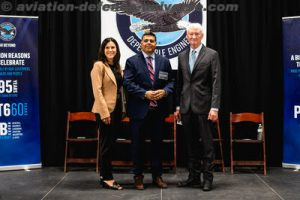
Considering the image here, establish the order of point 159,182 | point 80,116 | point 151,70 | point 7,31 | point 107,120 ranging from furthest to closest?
point 80,116
point 7,31
point 159,182
point 151,70
point 107,120

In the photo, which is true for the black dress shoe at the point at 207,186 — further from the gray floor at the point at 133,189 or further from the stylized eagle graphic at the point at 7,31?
the stylized eagle graphic at the point at 7,31

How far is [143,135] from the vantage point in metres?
4.30

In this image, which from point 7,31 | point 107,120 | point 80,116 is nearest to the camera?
point 107,120

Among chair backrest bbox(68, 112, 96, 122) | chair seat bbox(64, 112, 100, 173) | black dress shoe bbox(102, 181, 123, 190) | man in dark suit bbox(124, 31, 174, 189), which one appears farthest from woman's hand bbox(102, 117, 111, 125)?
chair backrest bbox(68, 112, 96, 122)

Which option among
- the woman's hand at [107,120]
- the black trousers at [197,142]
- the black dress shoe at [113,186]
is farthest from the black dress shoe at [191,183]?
the woman's hand at [107,120]

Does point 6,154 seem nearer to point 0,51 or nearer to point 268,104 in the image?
point 0,51

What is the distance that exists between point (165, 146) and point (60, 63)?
1840mm

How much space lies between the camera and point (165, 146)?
570cm

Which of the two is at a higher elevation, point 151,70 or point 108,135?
point 151,70

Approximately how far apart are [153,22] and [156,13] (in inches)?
5.0

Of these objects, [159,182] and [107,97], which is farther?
[159,182]

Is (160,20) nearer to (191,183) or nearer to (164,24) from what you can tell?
(164,24)

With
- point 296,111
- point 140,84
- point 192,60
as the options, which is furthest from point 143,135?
point 296,111

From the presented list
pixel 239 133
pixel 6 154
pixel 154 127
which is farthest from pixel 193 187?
pixel 6 154
